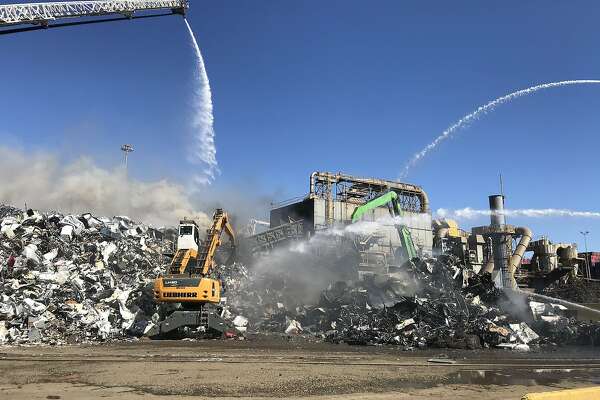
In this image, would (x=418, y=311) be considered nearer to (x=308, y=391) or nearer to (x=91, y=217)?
(x=308, y=391)

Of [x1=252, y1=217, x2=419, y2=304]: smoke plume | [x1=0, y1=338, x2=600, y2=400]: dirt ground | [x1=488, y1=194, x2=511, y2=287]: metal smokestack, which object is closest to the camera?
[x1=0, y1=338, x2=600, y2=400]: dirt ground

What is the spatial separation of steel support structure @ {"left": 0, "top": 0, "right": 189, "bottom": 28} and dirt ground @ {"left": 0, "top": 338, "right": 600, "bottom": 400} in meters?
18.9

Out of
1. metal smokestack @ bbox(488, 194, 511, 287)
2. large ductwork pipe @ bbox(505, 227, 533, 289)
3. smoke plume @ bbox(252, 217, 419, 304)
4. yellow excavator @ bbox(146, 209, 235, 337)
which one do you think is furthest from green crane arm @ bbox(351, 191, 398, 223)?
large ductwork pipe @ bbox(505, 227, 533, 289)

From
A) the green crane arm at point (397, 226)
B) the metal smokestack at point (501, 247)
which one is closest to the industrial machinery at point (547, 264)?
the metal smokestack at point (501, 247)

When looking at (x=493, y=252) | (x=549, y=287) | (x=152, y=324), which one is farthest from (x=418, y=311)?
(x=549, y=287)

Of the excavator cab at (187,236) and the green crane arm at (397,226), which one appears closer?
the excavator cab at (187,236)

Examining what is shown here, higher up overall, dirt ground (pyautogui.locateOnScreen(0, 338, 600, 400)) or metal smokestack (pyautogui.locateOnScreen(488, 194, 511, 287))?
metal smokestack (pyautogui.locateOnScreen(488, 194, 511, 287))

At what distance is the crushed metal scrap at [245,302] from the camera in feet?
58.3

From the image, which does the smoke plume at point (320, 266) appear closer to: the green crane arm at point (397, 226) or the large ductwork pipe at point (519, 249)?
the green crane arm at point (397, 226)

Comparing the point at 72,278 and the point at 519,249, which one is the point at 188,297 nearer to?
the point at 72,278

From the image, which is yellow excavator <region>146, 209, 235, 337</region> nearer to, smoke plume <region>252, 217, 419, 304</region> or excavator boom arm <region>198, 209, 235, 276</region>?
excavator boom arm <region>198, 209, 235, 276</region>

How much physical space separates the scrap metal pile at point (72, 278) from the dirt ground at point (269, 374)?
8.38 feet

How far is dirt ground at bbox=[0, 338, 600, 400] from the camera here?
773 cm

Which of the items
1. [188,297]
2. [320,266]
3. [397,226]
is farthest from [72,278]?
[397,226]
